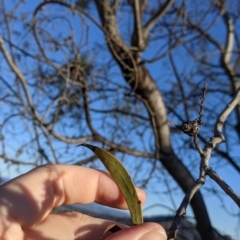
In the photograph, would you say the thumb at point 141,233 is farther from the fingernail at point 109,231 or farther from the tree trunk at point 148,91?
the tree trunk at point 148,91

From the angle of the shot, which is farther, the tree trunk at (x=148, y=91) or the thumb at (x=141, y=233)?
the tree trunk at (x=148, y=91)

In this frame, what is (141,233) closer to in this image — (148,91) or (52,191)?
(52,191)

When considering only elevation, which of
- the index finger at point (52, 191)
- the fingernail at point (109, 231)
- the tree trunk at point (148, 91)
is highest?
the tree trunk at point (148, 91)

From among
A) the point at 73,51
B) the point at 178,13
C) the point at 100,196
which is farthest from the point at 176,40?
the point at 100,196

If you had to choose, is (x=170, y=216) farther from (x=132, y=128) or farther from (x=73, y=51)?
(x=73, y=51)

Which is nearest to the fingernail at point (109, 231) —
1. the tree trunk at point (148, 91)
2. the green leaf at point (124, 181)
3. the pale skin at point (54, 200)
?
the pale skin at point (54, 200)

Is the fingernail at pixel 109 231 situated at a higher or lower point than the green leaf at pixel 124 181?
lower

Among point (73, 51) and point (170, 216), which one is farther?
point (73, 51)

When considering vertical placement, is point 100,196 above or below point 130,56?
below
